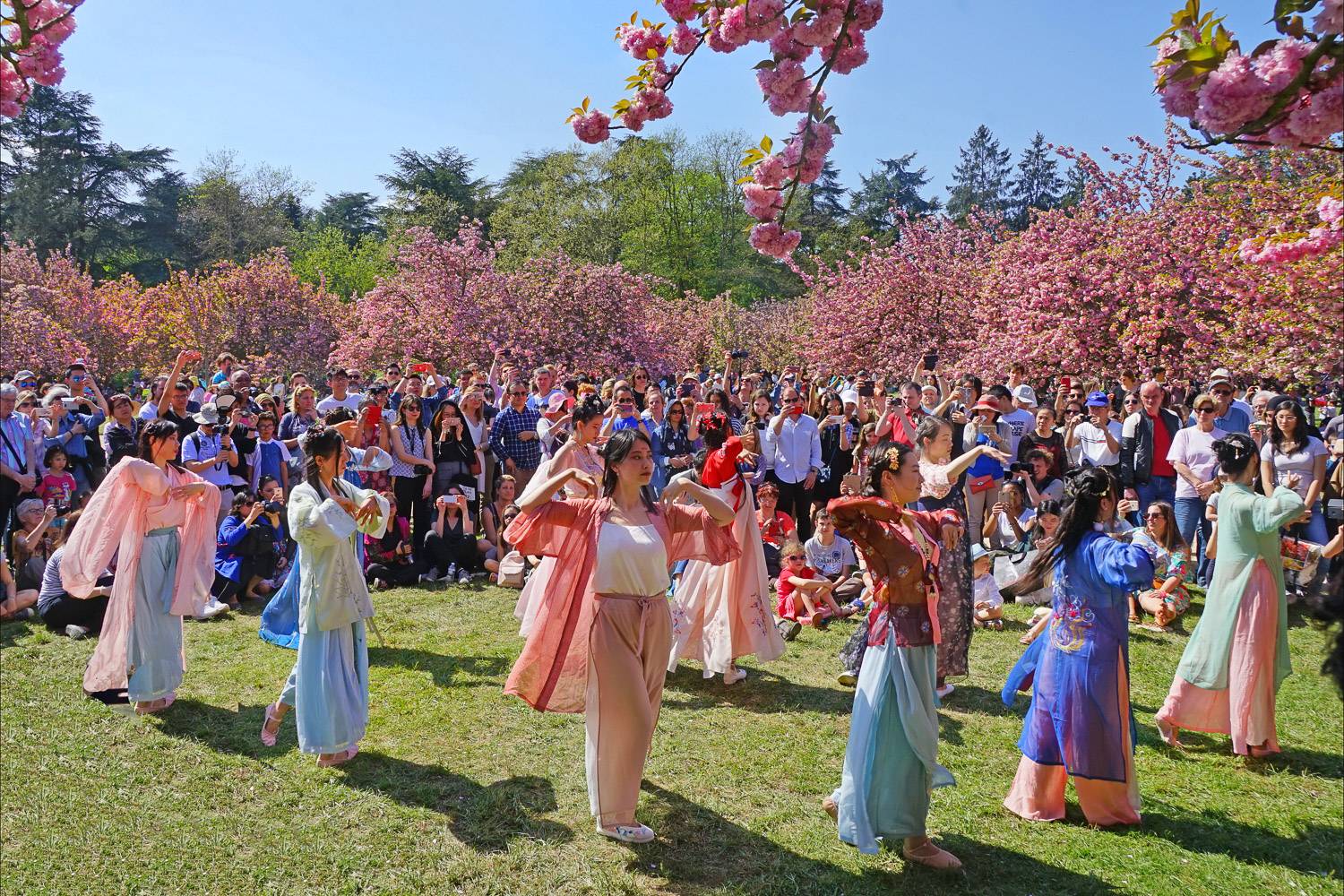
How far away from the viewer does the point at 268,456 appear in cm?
993

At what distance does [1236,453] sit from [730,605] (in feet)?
10.4

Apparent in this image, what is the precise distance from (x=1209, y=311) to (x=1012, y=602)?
27.9ft

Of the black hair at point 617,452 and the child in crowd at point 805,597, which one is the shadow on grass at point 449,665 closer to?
the child in crowd at point 805,597

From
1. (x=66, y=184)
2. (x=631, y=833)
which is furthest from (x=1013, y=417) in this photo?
(x=66, y=184)

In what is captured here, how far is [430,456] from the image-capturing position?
10406 millimetres

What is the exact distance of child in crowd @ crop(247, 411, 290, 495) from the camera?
9.88 meters

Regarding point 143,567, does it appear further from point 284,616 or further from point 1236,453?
point 1236,453

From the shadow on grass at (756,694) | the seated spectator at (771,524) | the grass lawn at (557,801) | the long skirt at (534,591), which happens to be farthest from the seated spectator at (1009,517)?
the long skirt at (534,591)

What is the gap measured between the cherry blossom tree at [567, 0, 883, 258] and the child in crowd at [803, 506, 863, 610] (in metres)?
5.48

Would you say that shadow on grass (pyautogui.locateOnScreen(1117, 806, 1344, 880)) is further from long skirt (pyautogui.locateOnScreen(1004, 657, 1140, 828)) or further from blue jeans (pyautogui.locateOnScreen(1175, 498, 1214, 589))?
blue jeans (pyautogui.locateOnScreen(1175, 498, 1214, 589))

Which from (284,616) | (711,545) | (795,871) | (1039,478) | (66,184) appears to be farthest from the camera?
(66,184)

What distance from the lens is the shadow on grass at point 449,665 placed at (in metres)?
6.80

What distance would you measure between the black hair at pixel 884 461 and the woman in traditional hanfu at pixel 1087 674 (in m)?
0.84

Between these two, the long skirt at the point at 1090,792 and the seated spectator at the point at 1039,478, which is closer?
the long skirt at the point at 1090,792
